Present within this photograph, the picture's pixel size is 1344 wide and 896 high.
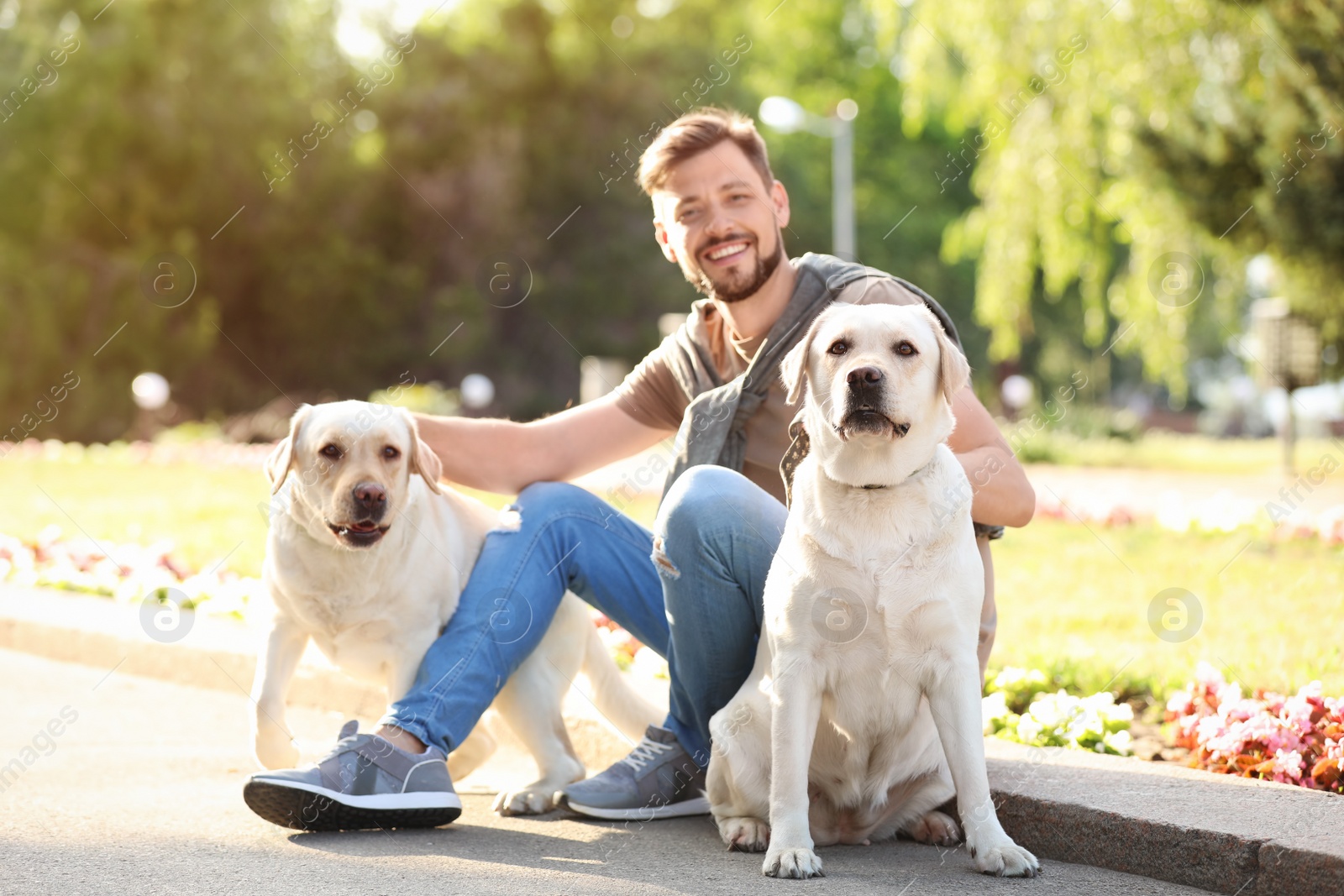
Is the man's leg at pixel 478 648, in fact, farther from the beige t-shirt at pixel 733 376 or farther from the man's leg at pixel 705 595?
the beige t-shirt at pixel 733 376

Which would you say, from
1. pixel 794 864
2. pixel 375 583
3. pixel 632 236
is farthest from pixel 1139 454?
pixel 794 864

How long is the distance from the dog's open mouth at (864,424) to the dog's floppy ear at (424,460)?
1.38 m

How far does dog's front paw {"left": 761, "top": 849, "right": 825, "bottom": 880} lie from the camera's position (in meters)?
3.04

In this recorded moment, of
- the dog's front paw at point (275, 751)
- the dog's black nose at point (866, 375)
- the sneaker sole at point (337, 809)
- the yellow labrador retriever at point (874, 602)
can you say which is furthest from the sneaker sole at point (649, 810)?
the dog's black nose at point (866, 375)

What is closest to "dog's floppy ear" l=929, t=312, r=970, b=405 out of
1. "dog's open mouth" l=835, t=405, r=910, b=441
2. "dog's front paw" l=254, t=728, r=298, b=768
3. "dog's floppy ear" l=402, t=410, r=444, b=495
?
"dog's open mouth" l=835, t=405, r=910, b=441

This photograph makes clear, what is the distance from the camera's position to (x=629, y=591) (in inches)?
154

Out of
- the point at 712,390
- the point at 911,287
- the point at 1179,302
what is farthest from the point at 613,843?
the point at 1179,302

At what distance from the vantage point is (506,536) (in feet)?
Result: 12.6

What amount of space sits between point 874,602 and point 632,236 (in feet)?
91.7

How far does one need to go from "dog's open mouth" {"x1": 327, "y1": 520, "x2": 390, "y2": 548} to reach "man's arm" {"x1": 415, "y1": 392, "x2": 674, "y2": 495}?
50cm

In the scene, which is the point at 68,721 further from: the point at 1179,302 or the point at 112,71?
the point at 112,71

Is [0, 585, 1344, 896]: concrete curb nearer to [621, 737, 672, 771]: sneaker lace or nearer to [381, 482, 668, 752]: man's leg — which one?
[621, 737, 672, 771]: sneaker lace

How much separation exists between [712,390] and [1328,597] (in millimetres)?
3778

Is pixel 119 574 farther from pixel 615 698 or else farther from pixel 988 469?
pixel 988 469
